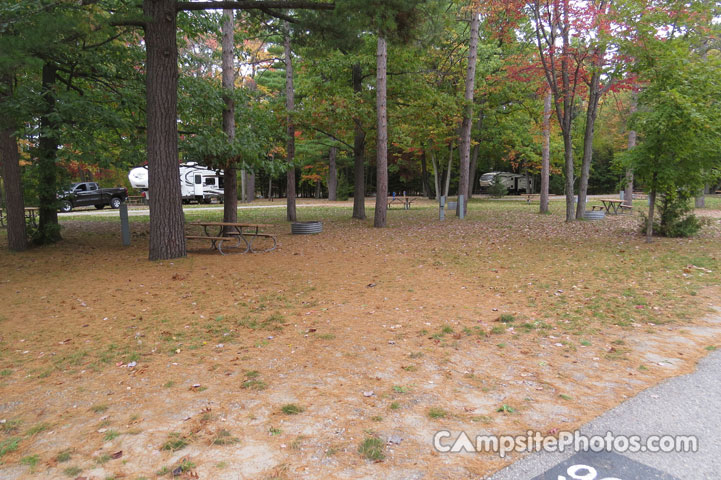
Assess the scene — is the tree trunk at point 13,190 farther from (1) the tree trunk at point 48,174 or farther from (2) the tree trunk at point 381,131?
(2) the tree trunk at point 381,131

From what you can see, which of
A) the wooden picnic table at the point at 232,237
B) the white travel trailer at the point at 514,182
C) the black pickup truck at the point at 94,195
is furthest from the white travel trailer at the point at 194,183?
the white travel trailer at the point at 514,182

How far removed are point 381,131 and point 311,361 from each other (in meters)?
10.3

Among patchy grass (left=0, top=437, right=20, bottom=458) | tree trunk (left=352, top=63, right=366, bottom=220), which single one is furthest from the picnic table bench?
patchy grass (left=0, top=437, right=20, bottom=458)

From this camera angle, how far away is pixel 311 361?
3916mm

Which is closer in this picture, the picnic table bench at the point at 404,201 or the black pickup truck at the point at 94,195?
the picnic table bench at the point at 404,201

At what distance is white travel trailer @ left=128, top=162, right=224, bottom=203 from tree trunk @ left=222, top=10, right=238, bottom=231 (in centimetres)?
2064

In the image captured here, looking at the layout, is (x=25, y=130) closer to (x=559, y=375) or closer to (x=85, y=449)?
A: (x=85, y=449)

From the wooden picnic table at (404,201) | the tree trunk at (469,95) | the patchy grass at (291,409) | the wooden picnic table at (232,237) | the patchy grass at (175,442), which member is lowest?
the patchy grass at (175,442)

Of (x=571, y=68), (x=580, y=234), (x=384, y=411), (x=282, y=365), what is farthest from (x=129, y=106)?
(x=571, y=68)

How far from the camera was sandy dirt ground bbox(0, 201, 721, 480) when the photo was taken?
8.36 feet

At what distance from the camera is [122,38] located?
11.0m

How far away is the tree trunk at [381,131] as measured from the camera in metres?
12.8

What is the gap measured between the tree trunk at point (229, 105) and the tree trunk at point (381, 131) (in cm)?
420

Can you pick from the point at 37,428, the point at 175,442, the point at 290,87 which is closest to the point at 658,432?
the point at 175,442
